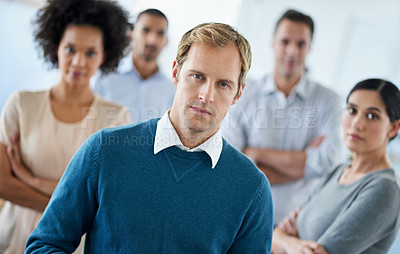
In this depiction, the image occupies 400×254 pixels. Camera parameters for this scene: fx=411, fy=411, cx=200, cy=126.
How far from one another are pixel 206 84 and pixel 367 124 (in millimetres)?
854

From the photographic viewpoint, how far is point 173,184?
125cm

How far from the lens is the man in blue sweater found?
4.01ft

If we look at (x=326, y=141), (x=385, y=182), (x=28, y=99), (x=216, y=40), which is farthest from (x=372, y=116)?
(x=28, y=99)

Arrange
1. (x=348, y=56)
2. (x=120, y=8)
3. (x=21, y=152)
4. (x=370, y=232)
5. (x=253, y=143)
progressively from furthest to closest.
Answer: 1. (x=348, y=56)
2. (x=253, y=143)
3. (x=120, y=8)
4. (x=21, y=152)
5. (x=370, y=232)

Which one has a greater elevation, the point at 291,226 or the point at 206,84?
the point at 206,84

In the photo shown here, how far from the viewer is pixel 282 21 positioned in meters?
2.39

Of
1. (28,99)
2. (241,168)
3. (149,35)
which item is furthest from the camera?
(149,35)

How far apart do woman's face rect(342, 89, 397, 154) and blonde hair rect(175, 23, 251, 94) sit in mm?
695

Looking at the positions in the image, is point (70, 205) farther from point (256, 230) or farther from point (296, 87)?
point (296, 87)

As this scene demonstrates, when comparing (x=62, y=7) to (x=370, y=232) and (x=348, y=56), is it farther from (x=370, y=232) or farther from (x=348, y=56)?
(x=348, y=56)

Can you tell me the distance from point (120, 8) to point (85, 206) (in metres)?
1.16

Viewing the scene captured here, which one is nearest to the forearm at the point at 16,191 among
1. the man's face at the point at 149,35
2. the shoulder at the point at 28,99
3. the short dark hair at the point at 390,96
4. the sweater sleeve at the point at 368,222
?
the shoulder at the point at 28,99

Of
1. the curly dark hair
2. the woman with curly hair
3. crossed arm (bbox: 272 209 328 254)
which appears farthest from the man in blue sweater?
the curly dark hair

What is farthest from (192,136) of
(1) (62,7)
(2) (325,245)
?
(1) (62,7)
